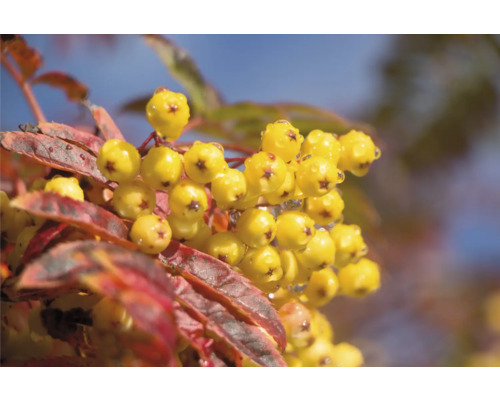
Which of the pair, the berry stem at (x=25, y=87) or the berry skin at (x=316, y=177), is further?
the berry stem at (x=25, y=87)

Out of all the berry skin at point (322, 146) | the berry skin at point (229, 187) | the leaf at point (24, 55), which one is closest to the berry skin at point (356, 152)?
the berry skin at point (322, 146)

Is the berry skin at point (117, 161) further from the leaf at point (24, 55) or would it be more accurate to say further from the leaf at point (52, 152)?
the leaf at point (24, 55)

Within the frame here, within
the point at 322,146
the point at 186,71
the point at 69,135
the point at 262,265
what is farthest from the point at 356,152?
the point at 186,71

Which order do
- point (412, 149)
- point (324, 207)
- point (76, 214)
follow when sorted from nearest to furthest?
point (76, 214) → point (324, 207) → point (412, 149)

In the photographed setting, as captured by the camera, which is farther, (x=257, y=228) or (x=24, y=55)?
(x=24, y=55)

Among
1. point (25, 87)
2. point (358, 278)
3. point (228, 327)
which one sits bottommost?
point (228, 327)

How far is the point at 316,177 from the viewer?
Result: 16.0 inches

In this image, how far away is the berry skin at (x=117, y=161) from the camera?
0.37 meters

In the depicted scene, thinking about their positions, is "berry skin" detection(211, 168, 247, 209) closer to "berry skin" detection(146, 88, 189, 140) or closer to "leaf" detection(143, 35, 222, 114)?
"berry skin" detection(146, 88, 189, 140)

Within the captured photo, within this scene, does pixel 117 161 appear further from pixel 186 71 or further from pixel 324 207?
pixel 186 71

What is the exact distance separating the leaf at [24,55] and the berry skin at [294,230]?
1.10 ft

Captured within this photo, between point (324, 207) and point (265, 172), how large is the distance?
0.08 m

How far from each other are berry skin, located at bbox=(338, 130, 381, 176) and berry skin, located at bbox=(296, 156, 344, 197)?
62 mm
